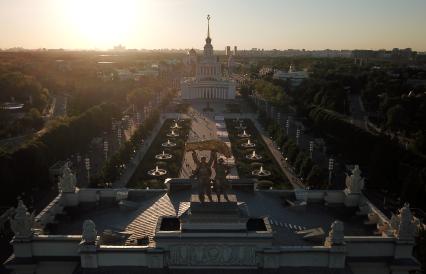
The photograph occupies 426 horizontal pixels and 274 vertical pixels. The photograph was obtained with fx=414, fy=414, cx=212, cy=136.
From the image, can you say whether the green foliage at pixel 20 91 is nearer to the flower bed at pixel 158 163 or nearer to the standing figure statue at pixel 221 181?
the flower bed at pixel 158 163

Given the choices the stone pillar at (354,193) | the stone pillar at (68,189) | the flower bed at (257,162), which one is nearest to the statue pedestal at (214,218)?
the stone pillar at (354,193)

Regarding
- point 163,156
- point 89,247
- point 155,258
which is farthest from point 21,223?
point 163,156

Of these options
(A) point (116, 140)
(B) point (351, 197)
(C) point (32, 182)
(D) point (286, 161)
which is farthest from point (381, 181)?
(A) point (116, 140)

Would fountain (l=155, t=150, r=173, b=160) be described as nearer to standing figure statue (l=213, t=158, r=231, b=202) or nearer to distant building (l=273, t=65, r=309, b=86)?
standing figure statue (l=213, t=158, r=231, b=202)

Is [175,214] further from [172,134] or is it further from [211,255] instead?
[172,134]

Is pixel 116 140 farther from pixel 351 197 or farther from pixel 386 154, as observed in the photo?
pixel 351 197

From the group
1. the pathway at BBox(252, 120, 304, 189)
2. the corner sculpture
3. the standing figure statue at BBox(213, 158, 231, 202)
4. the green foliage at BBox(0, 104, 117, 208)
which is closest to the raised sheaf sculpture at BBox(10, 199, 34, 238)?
the corner sculpture
